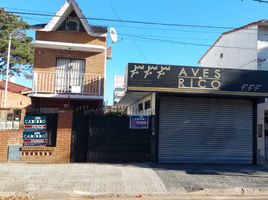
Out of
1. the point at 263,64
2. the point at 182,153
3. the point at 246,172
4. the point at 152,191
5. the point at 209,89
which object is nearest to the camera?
the point at 152,191

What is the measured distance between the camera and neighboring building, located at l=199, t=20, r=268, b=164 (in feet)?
48.9

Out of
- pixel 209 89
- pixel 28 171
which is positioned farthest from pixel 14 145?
pixel 209 89

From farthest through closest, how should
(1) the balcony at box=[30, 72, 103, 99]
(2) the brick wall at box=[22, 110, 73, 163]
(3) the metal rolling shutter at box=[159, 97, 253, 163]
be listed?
(1) the balcony at box=[30, 72, 103, 99] → (3) the metal rolling shutter at box=[159, 97, 253, 163] → (2) the brick wall at box=[22, 110, 73, 163]

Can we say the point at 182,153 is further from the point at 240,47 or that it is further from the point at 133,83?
the point at 240,47

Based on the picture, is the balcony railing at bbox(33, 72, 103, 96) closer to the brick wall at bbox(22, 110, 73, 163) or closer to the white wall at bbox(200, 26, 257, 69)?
the brick wall at bbox(22, 110, 73, 163)

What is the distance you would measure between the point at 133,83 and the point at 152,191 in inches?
193

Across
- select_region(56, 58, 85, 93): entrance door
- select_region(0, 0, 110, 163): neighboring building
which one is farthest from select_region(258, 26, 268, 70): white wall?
select_region(56, 58, 85, 93): entrance door

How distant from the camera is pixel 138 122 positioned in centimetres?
1291

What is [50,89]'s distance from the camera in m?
16.7

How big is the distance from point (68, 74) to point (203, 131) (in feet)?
27.6

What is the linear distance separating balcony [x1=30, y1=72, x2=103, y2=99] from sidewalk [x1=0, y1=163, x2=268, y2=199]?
215 inches

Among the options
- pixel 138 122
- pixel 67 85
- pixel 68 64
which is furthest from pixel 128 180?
pixel 68 64

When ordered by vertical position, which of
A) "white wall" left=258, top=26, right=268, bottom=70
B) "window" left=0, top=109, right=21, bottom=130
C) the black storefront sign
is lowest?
"window" left=0, top=109, right=21, bottom=130

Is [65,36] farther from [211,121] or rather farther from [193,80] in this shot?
[211,121]
